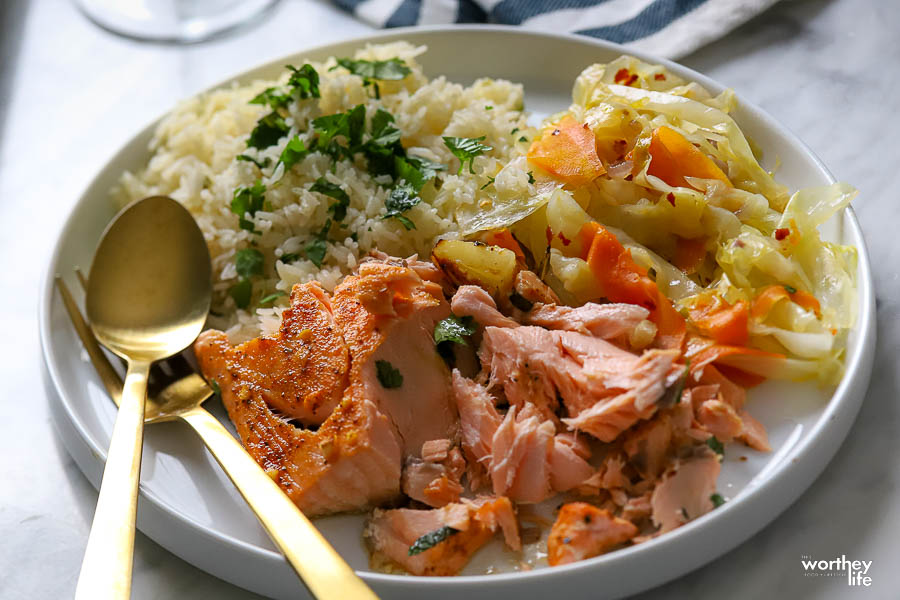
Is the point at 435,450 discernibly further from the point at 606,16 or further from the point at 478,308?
the point at 606,16

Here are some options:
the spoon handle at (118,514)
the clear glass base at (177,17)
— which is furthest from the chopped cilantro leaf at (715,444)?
the clear glass base at (177,17)

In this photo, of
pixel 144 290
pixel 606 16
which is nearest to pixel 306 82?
pixel 144 290

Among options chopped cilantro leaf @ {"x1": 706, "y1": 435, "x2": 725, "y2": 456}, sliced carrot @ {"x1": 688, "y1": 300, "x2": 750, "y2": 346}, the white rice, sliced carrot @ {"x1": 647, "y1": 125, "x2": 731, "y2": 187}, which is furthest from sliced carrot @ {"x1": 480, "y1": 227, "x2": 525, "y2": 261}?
chopped cilantro leaf @ {"x1": 706, "y1": 435, "x2": 725, "y2": 456}

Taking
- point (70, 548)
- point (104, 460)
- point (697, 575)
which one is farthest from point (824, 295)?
point (70, 548)

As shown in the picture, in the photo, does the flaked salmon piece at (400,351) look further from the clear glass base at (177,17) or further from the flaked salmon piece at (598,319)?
the clear glass base at (177,17)

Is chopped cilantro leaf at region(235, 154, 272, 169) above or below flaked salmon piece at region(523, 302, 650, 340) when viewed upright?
above

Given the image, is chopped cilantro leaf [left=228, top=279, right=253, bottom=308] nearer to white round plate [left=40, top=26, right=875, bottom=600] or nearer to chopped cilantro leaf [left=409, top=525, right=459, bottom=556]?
white round plate [left=40, top=26, right=875, bottom=600]

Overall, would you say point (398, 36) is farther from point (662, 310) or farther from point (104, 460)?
point (104, 460)
